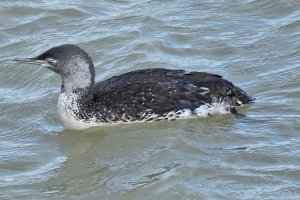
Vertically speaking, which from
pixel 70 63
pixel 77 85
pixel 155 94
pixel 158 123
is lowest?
pixel 158 123

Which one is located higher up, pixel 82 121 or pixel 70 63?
pixel 70 63

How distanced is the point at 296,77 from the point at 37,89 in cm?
331

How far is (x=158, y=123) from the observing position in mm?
10703

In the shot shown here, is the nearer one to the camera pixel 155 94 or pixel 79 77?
pixel 155 94

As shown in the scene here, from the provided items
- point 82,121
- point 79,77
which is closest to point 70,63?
point 79,77

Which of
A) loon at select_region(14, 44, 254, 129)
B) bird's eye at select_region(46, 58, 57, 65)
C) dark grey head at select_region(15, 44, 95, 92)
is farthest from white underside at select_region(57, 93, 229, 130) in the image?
bird's eye at select_region(46, 58, 57, 65)

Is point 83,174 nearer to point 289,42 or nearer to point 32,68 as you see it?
point 32,68

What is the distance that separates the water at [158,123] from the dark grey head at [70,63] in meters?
0.58

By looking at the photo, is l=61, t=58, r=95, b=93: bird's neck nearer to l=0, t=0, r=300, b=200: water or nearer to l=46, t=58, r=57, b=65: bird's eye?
l=46, t=58, r=57, b=65: bird's eye

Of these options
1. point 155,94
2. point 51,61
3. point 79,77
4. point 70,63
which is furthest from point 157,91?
point 51,61

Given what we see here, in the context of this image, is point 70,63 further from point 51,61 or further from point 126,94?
point 126,94

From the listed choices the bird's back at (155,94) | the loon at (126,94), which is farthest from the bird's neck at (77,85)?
the bird's back at (155,94)

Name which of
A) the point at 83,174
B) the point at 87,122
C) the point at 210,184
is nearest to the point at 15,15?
the point at 87,122

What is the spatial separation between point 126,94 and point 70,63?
0.73m
